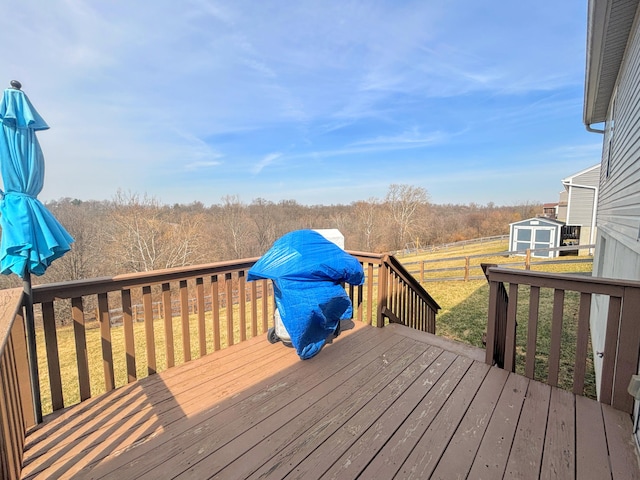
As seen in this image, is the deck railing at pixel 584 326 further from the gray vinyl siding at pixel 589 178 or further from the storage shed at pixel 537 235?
the storage shed at pixel 537 235

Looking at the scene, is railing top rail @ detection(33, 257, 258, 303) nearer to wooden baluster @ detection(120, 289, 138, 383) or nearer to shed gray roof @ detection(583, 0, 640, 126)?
wooden baluster @ detection(120, 289, 138, 383)

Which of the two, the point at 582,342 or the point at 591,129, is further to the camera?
the point at 591,129

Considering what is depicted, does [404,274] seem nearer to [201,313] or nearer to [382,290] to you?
[382,290]

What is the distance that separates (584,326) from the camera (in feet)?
6.39

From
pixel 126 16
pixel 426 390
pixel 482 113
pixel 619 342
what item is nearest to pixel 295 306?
pixel 426 390

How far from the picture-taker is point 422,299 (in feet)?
14.4

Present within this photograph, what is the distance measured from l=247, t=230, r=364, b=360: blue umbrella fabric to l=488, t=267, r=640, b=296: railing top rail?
1.20 metres

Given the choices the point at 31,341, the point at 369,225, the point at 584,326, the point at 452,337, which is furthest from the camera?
the point at 369,225

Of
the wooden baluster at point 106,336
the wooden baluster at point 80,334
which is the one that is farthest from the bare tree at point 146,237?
the wooden baluster at point 80,334

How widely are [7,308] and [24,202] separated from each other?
598 mm

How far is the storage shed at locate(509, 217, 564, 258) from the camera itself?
1686cm

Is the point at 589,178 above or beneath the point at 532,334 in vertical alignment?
above

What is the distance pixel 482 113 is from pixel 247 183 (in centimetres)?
1970

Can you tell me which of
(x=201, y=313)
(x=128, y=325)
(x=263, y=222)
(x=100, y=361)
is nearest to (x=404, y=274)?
(x=201, y=313)
